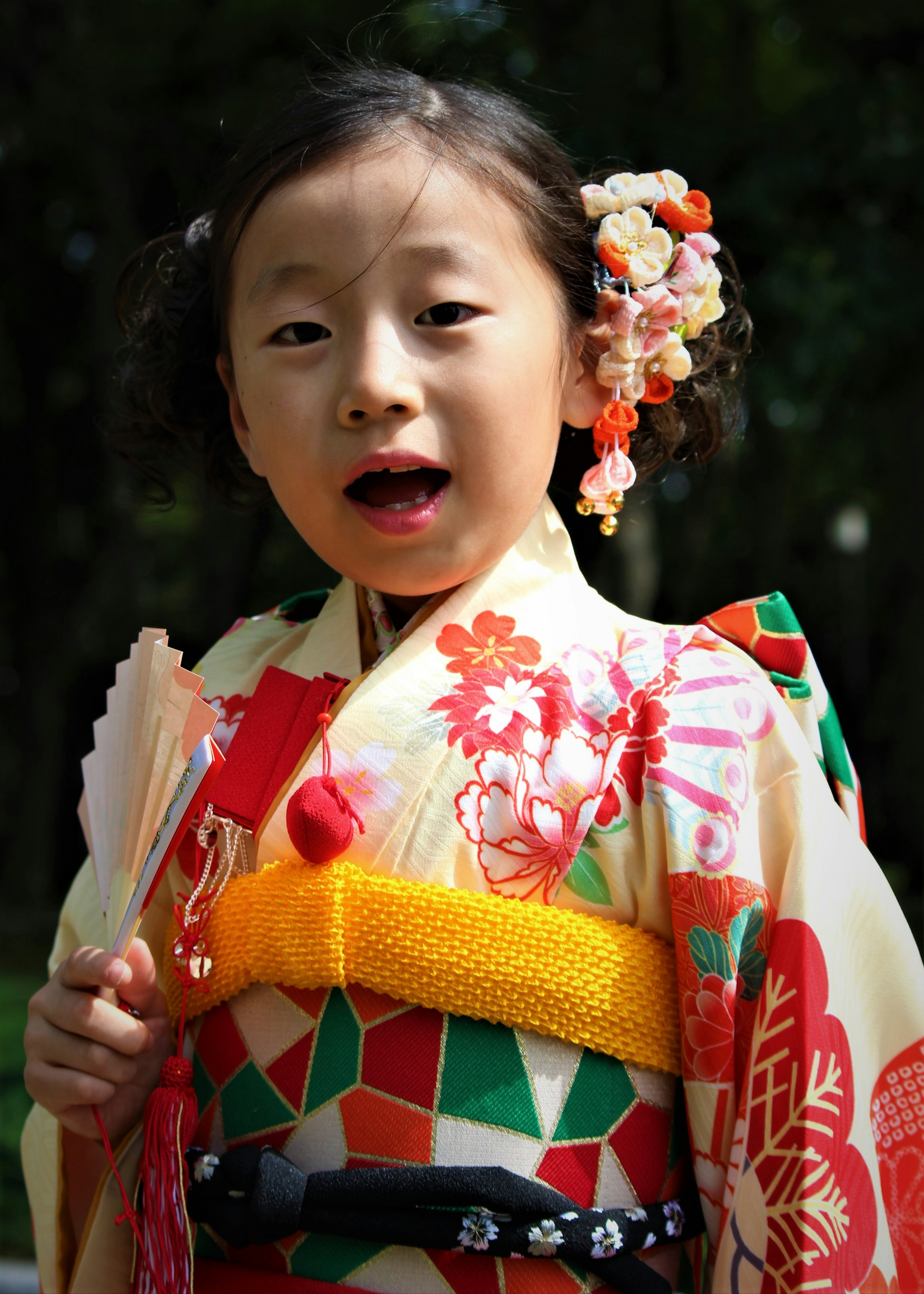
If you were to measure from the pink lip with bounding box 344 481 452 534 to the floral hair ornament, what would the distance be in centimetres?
27

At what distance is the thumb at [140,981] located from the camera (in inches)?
48.3

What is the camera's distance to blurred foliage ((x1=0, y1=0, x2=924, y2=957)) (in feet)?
15.4

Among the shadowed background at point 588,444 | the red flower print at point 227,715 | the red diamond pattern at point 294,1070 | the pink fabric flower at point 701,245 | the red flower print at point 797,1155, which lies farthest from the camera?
the shadowed background at point 588,444

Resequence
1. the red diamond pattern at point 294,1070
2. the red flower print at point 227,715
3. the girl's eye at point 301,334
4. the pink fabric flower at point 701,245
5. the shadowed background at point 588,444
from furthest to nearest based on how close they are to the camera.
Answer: the shadowed background at point 588,444
the pink fabric flower at point 701,245
the red flower print at point 227,715
the girl's eye at point 301,334
the red diamond pattern at point 294,1070

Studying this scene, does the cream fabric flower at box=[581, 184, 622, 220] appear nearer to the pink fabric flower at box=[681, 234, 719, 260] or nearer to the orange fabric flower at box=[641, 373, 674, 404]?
the pink fabric flower at box=[681, 234, 719, 260]

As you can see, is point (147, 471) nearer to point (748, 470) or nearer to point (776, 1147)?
point (776, 1147)

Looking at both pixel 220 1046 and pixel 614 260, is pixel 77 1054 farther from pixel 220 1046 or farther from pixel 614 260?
pixel 614 260

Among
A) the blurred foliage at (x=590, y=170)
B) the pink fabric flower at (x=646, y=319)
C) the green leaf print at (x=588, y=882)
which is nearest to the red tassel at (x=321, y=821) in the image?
the green leaf print at (x=588, y=882)

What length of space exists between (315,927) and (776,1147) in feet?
1.54

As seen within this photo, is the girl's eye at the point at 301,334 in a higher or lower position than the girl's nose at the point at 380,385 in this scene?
higher

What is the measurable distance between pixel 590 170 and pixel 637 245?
2.49ft

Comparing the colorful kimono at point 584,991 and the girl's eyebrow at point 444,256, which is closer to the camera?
the colorful kimono at point 584,991

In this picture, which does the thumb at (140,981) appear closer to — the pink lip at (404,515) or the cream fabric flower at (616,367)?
the pink lip at (404,515)

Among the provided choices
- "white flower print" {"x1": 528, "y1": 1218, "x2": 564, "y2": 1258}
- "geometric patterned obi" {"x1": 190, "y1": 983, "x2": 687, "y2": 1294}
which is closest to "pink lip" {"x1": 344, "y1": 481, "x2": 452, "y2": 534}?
"geometric patterned obi" {"x1": 190, "y1": 983, "x2": 687, "y2": 1294}
